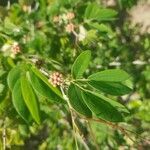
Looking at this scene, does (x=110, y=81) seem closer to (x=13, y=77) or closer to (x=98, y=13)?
(x=13, y=77)

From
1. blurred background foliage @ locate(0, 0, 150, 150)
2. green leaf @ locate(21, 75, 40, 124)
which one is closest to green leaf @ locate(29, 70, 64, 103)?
green leaf @ locate(21, 75, 40, 124)

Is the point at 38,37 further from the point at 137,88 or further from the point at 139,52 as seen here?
the point at 139,52

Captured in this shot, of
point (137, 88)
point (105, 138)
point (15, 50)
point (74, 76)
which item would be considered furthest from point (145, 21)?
point (74, 76)

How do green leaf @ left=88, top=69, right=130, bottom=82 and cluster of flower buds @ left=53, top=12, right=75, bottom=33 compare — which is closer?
green leaf @ left=88, top=69, right=130, bottom=82


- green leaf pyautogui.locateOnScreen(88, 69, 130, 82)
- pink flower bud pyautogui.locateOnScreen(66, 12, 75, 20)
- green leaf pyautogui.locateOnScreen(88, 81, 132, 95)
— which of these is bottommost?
green leaf pyautogui.locateOnScreen(88, 81, 132, 95)

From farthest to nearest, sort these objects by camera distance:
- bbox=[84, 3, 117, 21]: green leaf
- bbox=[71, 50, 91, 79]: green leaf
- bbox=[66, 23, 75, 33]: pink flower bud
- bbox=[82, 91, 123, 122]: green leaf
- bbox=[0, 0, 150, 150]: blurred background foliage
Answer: bbox=[66, 23, 75, 33]: pink flower bud < bbox=[84, 3, 117, 21]: green leaf < bbox=[0, 0, 150, 150]: blurred background foliage < bbox=[71, 50, 91, 79]: green leaf < bbox=[82, 91, 123, 122]: green leaf

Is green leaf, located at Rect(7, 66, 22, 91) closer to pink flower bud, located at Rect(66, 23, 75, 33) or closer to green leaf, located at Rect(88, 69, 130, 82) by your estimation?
green leaf, located at Rect(88, 69, 130, 82)
